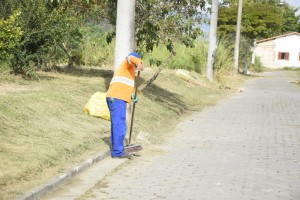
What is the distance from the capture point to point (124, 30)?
435 inches

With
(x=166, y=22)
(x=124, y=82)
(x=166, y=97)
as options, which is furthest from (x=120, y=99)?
(x=166, y=97)

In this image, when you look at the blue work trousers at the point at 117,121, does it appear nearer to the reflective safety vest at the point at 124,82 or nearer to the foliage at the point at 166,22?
the reflective safety vest at the point at 124,82

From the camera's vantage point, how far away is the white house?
7825 centimetres

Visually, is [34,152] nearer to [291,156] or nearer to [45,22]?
[291,156]

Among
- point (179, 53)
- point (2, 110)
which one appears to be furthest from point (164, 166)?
point (179, 53)

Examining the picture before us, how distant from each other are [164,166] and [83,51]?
13744mm

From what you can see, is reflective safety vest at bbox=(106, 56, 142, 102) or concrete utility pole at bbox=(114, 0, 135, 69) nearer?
reflective safety vest at bbox=(106, 56, 142, 102)

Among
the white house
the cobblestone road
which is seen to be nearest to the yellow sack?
the cobblestone road

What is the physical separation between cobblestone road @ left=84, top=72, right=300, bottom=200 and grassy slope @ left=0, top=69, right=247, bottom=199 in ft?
2.29

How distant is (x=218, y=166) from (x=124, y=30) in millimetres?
3912

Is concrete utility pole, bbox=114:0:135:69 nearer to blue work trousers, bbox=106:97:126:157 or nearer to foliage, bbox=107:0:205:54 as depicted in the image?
blue work trousers, bbox=106:97:126:157

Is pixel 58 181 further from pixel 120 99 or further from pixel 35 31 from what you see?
pixel 35 31

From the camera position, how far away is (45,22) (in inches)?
517

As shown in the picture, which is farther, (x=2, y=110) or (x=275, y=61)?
(x=275, y=61)
